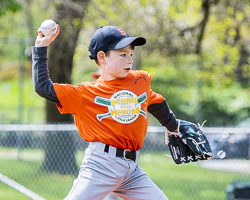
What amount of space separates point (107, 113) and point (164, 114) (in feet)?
2.41

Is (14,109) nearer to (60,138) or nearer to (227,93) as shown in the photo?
(227,93)

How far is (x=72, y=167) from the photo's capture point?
772cm

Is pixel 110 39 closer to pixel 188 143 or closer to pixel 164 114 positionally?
pixel 164 114

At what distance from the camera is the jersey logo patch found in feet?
10.3

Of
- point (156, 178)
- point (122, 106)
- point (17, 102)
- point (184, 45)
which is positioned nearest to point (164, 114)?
point (122, 106)

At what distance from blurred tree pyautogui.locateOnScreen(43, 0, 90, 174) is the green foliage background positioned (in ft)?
1.11

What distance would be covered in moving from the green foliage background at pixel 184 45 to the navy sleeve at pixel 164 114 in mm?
4910

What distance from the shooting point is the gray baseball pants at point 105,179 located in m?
3.05

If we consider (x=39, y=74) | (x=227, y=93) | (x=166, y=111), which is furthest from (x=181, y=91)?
(x=39, y=74)

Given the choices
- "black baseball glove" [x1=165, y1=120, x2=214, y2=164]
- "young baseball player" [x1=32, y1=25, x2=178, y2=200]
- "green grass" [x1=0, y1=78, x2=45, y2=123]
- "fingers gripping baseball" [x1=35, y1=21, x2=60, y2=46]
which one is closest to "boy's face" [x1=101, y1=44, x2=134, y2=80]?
"young baseball player" [x1=32, y1=25, x2=178, y2=200]

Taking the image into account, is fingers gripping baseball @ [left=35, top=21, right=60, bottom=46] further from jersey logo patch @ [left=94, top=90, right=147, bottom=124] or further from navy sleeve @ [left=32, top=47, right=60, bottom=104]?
jersey logo patch @ [left=94, top=90, right=147, bottom=124]

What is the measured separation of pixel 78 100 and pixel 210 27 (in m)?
9.16

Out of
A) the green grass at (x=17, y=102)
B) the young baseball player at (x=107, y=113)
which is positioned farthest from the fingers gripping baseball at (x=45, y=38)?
the green grass at (x=17, y=102)

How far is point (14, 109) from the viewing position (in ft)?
55.3
